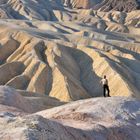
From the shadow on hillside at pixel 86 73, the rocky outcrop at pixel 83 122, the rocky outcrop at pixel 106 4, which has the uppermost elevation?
the rocky outcrop at pixel 83 122

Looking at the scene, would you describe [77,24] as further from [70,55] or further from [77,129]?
[77,129]

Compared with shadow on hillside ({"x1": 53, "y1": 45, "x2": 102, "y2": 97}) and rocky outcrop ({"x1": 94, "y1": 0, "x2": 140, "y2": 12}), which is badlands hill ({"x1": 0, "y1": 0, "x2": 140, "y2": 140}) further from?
rocky outcrop ({"x1": 94, "y1": 0, "x2": 140, "y2": 12})

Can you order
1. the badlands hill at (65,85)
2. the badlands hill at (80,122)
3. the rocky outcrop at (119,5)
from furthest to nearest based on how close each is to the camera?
1. the rocky outcrop at (119,5)
2. the badlands hill at (65,85)
3. the badlands hill at (80,122)

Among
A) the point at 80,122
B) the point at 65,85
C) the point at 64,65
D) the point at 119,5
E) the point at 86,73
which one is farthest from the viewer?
the point at 119,5

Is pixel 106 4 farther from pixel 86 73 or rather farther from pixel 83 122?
pixel 83 122

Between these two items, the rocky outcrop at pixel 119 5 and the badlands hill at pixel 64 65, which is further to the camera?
the rocky outcrop at pixel 119 5

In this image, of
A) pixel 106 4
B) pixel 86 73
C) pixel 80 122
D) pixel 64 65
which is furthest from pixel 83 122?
pixel 106 4

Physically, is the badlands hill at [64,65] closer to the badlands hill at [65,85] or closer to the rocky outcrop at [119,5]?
the badlands hill at [65,85]

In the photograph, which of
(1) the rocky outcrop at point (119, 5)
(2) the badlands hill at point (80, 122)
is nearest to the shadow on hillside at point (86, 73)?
(2) the badlands hill at point (80, 122)

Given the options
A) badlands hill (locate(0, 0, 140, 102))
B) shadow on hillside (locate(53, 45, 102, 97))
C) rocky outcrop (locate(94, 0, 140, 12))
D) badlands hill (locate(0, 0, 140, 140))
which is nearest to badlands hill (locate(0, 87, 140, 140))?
badlands hill (locate(0, 0, 140, 140))

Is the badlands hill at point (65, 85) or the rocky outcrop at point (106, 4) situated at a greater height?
the badlands hill at point (65, 85)

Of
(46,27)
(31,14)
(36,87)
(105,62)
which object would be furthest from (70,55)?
(31,14)

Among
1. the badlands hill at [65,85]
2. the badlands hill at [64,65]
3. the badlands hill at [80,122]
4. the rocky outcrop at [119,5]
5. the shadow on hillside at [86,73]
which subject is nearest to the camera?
the badlands hill at [80,122]

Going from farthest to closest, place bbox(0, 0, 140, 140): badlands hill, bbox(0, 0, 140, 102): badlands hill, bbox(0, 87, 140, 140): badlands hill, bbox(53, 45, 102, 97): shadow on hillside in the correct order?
1. bbox(53, 45, 102, 97): shadow on hillside
2. bbox(0, 0, 140, 102): badlands hill
3. bbox(0, 0, 140, 140): badlands hill
4. bbox(0, 87, 140, 140): badlands hill
